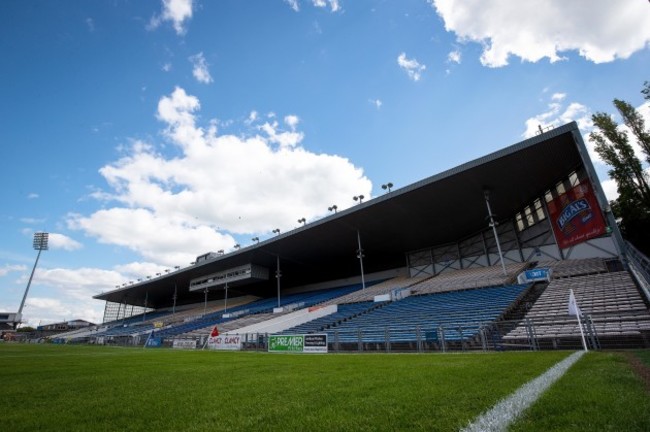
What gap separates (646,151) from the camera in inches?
1045

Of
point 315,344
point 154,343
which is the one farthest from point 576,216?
point 154,343

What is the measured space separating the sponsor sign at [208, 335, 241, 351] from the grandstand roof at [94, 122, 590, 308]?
437 inches

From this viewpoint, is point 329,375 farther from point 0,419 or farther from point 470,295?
point 470,295

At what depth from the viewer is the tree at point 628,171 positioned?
26.2 m

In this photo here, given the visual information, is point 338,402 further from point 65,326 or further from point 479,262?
point 65,326

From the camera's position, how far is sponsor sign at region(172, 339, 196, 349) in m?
23.5

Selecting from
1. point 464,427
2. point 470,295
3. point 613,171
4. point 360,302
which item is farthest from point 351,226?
point 464,427

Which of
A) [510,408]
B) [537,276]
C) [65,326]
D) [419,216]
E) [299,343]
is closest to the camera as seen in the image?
[510,408]

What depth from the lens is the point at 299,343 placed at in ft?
53.7

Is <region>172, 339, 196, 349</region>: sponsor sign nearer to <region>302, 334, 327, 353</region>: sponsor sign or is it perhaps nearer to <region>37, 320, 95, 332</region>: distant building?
<region>302, 334, 327, 353</region>: sponsor sign

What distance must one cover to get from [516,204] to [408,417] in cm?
2586

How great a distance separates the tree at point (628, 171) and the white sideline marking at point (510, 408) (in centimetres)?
3045

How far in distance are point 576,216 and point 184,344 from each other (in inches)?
1092

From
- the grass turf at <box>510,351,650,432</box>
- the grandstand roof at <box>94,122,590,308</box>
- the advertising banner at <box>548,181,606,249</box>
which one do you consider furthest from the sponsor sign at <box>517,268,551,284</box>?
the grass turf at <box>510,351,650,432</box>
